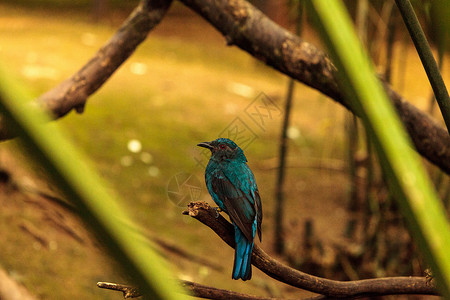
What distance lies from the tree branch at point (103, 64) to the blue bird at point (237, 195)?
0.99 m

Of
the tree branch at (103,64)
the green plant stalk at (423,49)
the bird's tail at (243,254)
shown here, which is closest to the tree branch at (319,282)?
the bird's tail at (243,254)

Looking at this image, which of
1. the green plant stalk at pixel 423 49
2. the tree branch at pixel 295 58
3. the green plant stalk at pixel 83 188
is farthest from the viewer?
the tree branch at pixel 295 58

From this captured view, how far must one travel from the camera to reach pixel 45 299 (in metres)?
2.08

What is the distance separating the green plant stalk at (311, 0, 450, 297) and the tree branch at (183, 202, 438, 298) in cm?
57

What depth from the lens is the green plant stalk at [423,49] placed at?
2.05ft

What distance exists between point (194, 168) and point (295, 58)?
0.47m

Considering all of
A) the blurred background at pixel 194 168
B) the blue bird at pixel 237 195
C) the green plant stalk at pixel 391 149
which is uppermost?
the green plant stalk at pixel 391 149

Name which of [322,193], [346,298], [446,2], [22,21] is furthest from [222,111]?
[446,2]

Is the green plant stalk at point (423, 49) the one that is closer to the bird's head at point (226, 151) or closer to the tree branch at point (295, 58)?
the bird's head at point (226, 151)

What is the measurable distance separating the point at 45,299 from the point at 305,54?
54.0 inches

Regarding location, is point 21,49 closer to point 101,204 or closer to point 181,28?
point 181,28

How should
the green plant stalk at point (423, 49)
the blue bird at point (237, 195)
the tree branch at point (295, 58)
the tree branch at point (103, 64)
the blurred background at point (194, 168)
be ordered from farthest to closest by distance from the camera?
the blurred background at point (194, 168)
the tree branch at point (103, 64)
the tree branch at point (295, 58)
the blue bird at point (237, 195)
the green plant stalk at point (423, 49)

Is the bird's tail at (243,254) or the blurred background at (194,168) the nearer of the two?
the bird's tail at (243,254)

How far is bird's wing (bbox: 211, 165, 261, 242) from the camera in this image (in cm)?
85
